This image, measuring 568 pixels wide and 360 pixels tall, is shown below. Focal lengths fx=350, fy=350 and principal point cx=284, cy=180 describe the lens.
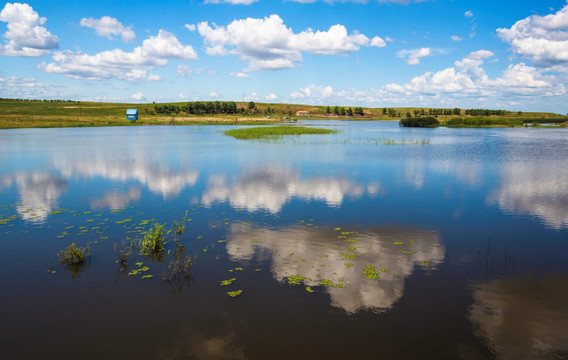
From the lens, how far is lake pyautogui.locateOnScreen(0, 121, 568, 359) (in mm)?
9672

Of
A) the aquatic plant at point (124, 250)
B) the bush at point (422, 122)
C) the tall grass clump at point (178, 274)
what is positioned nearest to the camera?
the tall grass clump at point (178, 274)

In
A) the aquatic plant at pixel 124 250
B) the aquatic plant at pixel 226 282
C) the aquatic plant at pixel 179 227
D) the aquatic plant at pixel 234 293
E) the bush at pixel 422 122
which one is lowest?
the aquatic plant at pixel 234 293

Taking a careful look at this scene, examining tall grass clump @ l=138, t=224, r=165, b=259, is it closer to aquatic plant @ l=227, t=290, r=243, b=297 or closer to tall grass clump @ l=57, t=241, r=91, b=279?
tall grass clump @ l=57, t=241, r=91, b=279

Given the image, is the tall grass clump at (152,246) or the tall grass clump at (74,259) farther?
the tall grass clump at (152,246)

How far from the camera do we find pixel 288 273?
13312 mm

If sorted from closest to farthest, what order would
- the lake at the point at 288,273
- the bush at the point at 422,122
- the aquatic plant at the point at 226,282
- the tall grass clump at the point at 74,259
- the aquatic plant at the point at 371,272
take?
the lake at the point at 288,273, the aquatic plant at the point at 226,282, the aquatic plant at the point at 371,272, the tall grass clump at the point at 74,259, the bush at the point at 422,122

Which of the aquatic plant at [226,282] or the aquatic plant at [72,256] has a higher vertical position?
the aquatic plant at [72,256]

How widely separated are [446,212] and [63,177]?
32.4 m

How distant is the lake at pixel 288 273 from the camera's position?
31.7 feet

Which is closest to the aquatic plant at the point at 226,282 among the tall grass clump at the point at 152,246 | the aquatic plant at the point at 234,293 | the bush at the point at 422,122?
the aquatic plant at the point at 234,293

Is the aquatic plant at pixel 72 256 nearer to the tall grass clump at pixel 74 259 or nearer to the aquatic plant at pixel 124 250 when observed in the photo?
the tall grass clump at pixel 74 259

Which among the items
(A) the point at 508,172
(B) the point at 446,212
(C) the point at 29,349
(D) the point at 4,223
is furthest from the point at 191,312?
(A) the point at 508,172

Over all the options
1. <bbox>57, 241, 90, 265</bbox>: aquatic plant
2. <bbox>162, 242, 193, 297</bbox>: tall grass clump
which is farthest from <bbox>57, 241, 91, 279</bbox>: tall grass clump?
<bbox>162, 242, 193, 297</bbox>: tall grass clump

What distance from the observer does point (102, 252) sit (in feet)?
50.2
